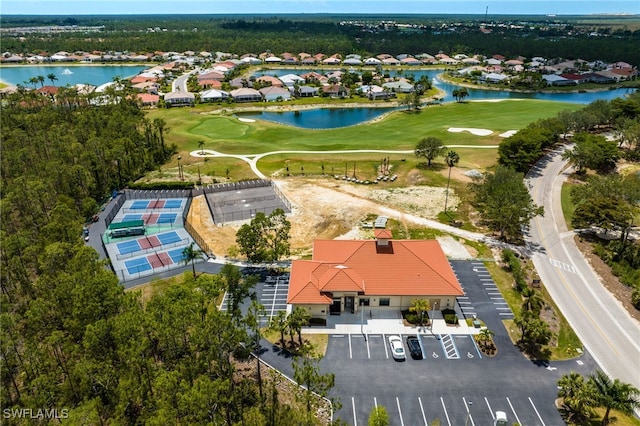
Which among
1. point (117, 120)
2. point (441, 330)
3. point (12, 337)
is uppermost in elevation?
point (117, 120)

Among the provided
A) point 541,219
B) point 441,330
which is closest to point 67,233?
point 441,330

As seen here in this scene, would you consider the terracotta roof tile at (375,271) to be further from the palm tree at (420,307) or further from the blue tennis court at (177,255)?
the blue tennis court at (177,255)

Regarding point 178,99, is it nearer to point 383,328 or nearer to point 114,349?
point 383,328

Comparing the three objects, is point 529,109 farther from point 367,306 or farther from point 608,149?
point 367,306

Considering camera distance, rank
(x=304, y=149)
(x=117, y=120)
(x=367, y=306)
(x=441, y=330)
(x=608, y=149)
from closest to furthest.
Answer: (x=441, y=330) → (x=367, y=306) → (x=608, y=149) → (x=117, y=120) → (x=304, y=149)

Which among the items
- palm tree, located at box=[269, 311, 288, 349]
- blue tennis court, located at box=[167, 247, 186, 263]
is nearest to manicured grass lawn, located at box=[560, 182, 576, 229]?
palm tree, located at box=[269, 311, 288, 349]

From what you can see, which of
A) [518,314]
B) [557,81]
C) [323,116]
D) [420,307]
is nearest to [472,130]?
[323,116]

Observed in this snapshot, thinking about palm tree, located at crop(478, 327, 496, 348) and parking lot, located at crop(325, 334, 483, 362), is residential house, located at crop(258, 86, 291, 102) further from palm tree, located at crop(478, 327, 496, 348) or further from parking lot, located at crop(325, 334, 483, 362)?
palm tree, located at crop(478, 327, 496, 348)
